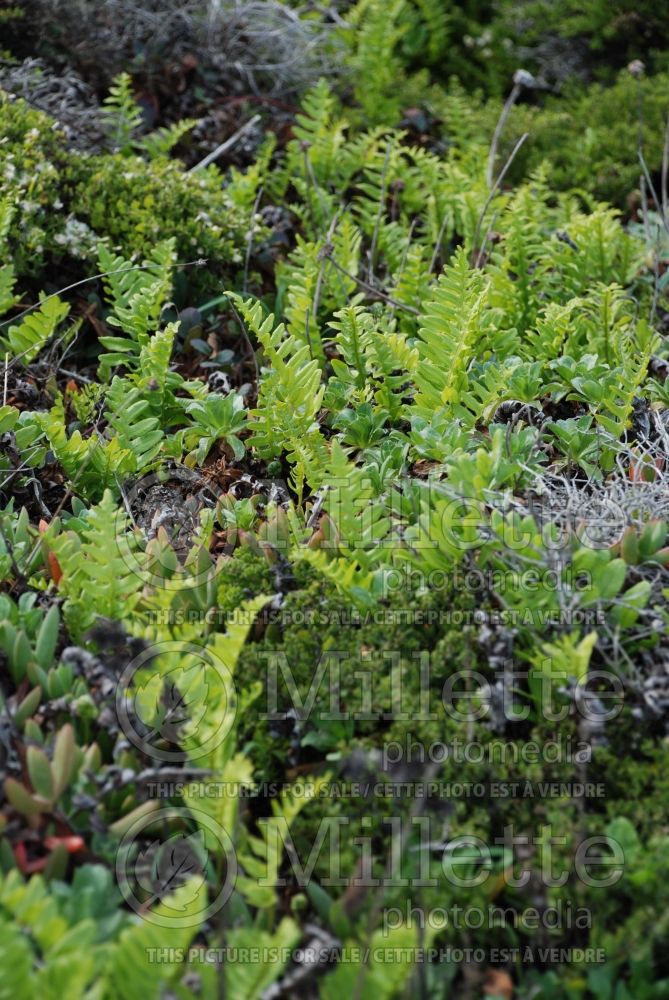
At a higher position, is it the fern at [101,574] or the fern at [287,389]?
the fern at [287,389]

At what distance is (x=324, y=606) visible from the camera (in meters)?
2.32

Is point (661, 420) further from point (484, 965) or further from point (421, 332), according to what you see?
point (484, 965)

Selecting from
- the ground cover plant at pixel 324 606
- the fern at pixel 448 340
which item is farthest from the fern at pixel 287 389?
the fern at pixel 448 340

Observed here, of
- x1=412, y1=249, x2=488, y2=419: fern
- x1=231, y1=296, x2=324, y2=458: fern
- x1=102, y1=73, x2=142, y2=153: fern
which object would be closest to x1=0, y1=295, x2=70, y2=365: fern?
x1=231, y1=296, x2=324, y2=458: fern

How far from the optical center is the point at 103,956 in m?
1.69

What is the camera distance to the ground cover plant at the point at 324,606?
1.84m

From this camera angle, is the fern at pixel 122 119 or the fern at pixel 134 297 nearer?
the fern at pixel 134 297

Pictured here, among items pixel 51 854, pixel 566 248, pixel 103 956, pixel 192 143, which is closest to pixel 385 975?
pixel 103 956

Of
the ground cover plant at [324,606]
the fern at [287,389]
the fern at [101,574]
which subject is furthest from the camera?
the fern at [287,389]

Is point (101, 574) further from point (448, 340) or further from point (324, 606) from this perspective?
point (448, 340)

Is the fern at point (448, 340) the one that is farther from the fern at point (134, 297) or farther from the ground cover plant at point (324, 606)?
the fern at point (134, 297)

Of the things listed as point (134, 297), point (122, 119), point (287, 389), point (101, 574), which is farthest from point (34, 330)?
point (122, 119)

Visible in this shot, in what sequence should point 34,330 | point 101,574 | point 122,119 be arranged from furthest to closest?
point 122,119
point 34,330
point 101,574

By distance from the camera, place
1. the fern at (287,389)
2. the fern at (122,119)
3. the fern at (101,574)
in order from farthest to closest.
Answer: the fern at (122,119), the fern at (287,389), the fern at (101,574)
